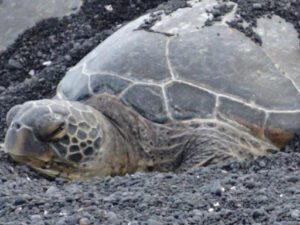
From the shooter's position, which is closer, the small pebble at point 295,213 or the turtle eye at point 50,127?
the small pebble at point 295,213

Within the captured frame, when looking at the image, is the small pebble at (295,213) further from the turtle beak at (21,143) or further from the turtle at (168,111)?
the turtle beak at (21,143)

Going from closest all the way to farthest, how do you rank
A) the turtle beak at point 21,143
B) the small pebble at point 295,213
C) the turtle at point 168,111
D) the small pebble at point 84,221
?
the small pebble at point 295,213, the small pebble at point 84,221, the turtle beak at point 21,143, the turtle at point 168,111

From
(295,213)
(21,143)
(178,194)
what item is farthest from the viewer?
(21,143)

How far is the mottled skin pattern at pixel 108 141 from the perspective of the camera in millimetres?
4195

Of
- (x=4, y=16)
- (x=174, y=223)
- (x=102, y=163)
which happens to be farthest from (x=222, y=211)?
(x=4, y=16)

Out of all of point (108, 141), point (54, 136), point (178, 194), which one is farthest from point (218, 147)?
point (178, 194)

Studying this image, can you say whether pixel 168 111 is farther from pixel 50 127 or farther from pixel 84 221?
pixel 84 221

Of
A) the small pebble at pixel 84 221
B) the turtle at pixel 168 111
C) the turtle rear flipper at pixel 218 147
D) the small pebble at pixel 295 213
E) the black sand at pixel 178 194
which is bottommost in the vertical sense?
the turtle rear flipper at pixel 218 147

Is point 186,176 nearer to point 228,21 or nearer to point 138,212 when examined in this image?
point 138,212

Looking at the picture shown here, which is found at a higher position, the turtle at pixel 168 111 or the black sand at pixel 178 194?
the black sand at pixel 178 194

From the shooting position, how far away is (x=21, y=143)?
415cm

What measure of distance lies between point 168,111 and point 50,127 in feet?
1.68

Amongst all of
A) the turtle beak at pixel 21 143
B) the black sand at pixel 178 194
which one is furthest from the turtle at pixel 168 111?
the black sand at pixel 178 194

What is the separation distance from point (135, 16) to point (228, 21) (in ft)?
4.09
